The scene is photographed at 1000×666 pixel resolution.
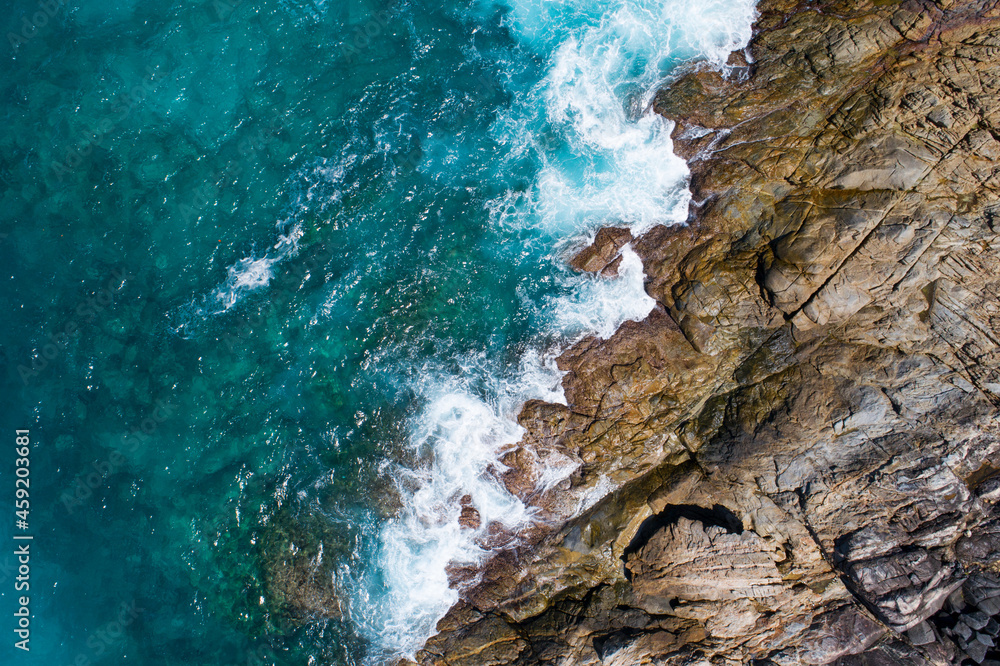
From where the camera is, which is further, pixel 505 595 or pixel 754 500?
pixel 505 595

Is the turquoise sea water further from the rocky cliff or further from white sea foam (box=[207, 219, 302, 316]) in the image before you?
the rocky cliff

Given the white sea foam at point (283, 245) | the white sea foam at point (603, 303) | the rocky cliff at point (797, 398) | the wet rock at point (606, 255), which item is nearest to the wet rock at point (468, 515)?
the rocky cliff at point (797, 398)

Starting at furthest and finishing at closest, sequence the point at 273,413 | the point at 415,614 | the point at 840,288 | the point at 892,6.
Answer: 1. the point at 273,413
2. the point at 415,614
3. the point at 892,6
4. the point at 840,288

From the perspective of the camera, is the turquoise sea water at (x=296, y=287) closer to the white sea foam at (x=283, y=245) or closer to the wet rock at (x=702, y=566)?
the white sea foam at (x=283, y=245)

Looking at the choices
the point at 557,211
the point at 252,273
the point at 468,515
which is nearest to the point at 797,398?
the point at 557,211

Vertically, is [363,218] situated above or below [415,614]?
above

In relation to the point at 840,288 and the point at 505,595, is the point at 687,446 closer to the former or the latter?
the point at 840,288

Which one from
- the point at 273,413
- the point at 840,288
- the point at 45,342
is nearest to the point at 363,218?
the point at 273,413
